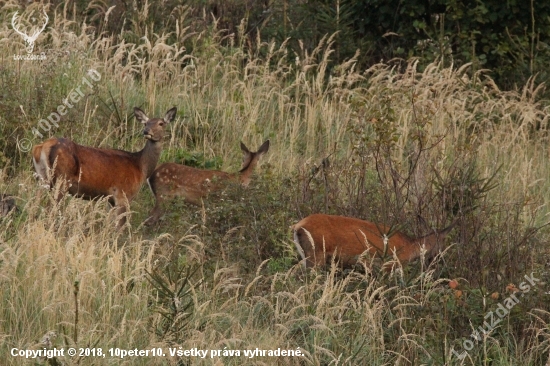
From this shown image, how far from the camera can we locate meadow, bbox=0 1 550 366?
7.50m

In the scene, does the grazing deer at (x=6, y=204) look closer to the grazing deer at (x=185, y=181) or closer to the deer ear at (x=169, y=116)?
the grazing deer at (x=185, y=181)

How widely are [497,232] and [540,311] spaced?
1.67 metres

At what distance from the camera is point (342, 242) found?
8.60 metres

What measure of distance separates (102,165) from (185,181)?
901mm

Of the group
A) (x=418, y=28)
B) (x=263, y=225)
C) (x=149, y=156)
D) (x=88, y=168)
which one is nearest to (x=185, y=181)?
(x=149, y=156)

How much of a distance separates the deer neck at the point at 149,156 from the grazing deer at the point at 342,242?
295 cm

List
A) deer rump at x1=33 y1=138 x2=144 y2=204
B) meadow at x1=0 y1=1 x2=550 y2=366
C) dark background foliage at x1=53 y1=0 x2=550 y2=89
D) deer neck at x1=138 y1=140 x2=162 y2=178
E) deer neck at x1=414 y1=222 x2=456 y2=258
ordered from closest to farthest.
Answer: meadow at x1=0 y1=1 x2=550 y2=366
deer neck at x1=414 y1=222 x2=456 y2=258
deer rump at x1=33 y1=138 x2=144 y2=204
deer neck at x1=138 y1=140 x2=162 y2=178
dark background foliage at x1=53 y1=0 x2=550 y2=89

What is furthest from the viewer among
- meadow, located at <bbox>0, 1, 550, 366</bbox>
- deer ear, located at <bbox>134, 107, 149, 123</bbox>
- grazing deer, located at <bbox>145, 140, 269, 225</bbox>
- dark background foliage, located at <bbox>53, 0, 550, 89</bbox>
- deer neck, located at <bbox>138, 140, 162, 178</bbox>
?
dark background foliage, located at <bbox>53, 0, 550, 89</bbox>

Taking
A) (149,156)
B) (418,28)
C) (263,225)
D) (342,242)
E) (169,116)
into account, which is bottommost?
(263,225)

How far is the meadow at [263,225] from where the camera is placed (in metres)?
7.50

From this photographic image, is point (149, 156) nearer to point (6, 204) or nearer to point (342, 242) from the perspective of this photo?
point (6, 204)

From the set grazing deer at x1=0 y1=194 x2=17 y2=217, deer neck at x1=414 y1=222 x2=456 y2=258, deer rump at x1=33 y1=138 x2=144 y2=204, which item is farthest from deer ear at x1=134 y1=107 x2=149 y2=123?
deer neck at x1=414 y1=222 x2=456 y2=258

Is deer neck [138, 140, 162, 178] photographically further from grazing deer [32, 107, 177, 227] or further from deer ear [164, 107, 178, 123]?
deer ear [164, 107, 178, 123]

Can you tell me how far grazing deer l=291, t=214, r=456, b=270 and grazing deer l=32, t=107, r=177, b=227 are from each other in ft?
6.60
